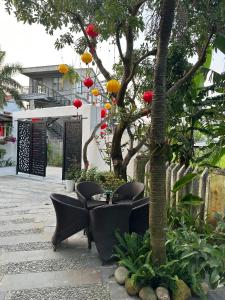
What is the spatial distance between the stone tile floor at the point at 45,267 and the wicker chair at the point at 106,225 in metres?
0.20

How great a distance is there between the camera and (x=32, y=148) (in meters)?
11.3

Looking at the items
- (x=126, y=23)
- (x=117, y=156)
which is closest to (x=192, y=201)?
(x=126, y=23)

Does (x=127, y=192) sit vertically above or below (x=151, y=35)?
below

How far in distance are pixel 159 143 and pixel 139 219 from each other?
1399mm

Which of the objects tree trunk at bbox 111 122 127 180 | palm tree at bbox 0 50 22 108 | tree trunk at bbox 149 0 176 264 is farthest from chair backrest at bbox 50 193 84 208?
palm tree at bbox 0 50 22 108

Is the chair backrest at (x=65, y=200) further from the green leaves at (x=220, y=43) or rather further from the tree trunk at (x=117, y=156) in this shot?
the green leaves at (x=220, y=43)

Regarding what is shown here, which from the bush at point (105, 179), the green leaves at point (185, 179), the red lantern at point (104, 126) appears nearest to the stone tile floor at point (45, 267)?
the bush at point (105, 179)

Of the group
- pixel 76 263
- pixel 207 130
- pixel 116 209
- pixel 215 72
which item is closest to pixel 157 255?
pixel 116 209

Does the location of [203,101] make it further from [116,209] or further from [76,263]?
[76,263]

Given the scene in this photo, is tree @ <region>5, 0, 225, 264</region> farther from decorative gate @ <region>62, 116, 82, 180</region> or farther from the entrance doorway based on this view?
the entrance doorway

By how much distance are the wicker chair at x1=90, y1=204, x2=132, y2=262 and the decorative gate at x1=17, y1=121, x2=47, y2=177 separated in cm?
730

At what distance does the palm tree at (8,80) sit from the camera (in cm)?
1745

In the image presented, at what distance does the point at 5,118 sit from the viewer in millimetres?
14258

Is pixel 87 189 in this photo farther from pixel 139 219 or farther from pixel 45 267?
pixel 45 267
